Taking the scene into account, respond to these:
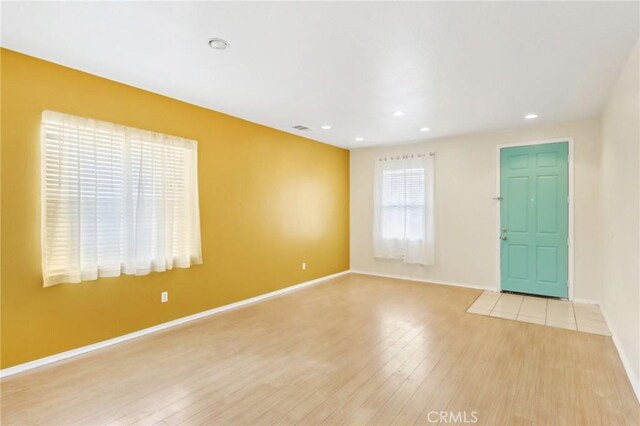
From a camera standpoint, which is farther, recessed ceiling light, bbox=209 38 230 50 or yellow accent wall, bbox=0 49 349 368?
yellow accent wall, bbox=0 49 349 368

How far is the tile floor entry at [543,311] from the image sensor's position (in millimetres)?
3670

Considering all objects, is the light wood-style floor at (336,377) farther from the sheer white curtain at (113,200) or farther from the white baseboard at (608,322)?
the sheer white curtain at (113,200)

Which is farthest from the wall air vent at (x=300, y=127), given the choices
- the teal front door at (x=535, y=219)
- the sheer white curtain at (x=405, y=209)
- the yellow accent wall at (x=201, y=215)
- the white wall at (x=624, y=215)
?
the white wall at (x=624, y=215)

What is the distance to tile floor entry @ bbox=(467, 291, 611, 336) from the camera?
12.0ft

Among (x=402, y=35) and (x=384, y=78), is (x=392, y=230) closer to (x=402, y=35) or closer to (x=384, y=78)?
(x=384, y=78)

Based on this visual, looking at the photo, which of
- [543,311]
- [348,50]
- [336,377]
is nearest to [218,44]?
[348,50]

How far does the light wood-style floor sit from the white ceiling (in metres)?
2.55

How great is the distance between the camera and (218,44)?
2459 millimetres

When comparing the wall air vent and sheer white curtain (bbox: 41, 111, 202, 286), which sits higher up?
the wall air vent

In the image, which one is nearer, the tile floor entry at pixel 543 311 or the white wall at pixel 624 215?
the white wall at pixel 624 215
